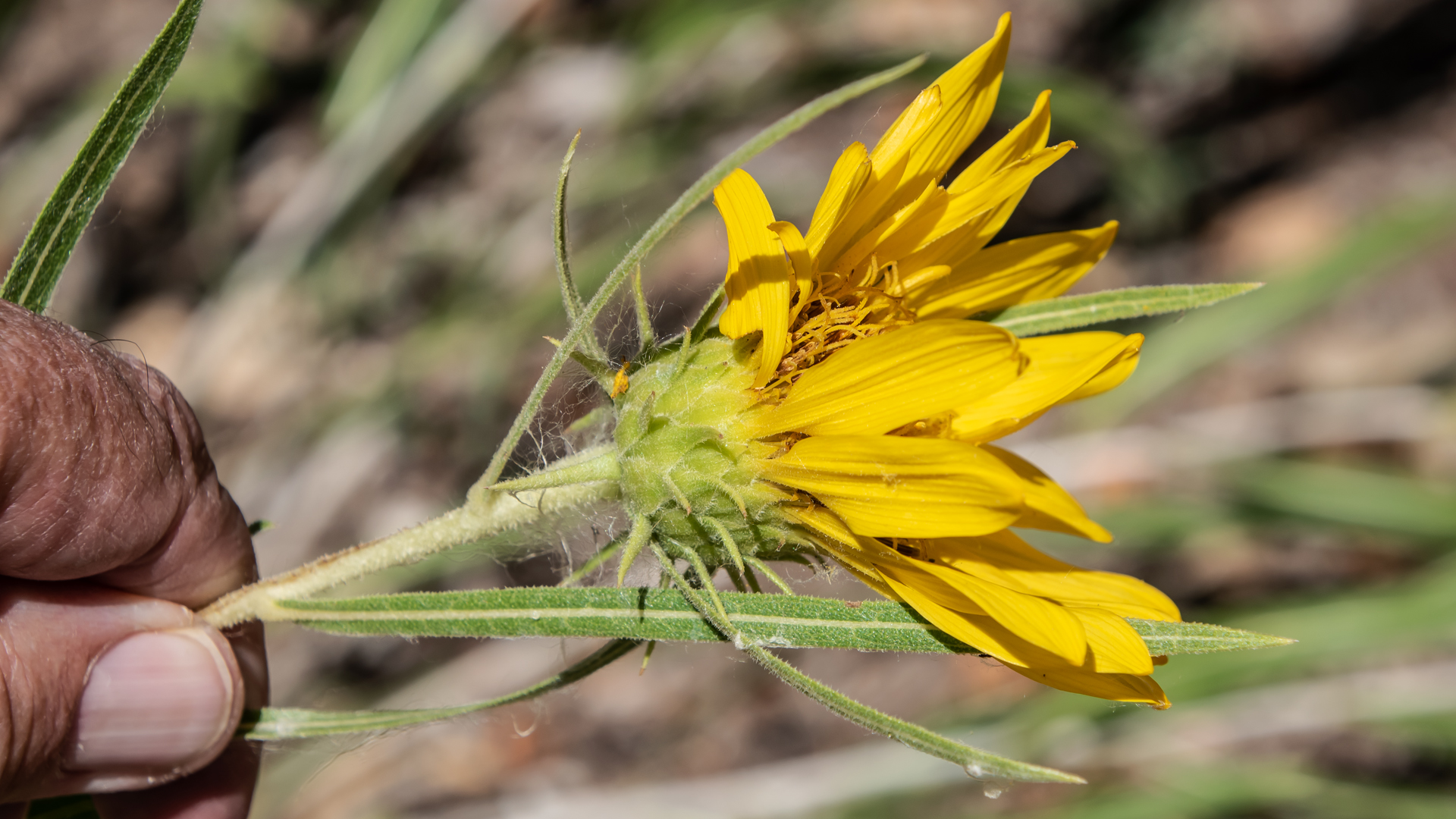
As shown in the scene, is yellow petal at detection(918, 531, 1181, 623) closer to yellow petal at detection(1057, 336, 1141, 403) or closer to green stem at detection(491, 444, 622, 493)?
yellow petal at detection(1057, 336, 1141, 403)

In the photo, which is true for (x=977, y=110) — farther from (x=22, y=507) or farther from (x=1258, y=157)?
(x=1258, y=157)

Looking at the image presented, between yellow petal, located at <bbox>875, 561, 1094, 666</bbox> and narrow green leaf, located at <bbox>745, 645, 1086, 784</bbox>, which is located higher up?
yellow petal, located at <bbox>875, 561, 1094, 666</bbox>

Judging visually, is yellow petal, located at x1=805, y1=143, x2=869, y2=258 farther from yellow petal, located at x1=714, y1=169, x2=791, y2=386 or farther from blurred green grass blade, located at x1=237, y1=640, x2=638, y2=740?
blurred green grass blade, located at x1=237, y1=640, x2=638, y2=740

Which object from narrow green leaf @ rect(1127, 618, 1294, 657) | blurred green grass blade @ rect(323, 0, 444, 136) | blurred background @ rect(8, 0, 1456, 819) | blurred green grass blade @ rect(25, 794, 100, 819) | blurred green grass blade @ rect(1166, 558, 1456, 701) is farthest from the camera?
blurred background @ rect(8, 0, 1456, 819)

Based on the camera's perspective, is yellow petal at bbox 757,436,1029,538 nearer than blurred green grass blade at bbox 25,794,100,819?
Yes

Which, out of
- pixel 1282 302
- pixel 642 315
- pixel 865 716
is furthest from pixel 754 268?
pixel 1282 302

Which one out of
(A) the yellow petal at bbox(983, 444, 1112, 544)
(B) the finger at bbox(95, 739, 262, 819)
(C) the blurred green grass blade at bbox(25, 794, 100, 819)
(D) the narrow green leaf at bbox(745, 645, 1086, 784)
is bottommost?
(B) the finger at bbox(95, 739, 262, 819)

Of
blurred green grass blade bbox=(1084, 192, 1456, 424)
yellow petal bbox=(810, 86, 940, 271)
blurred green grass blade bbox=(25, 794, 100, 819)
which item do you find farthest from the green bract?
blurred green grass blade bbox=(1084, 192, 1456, 424)

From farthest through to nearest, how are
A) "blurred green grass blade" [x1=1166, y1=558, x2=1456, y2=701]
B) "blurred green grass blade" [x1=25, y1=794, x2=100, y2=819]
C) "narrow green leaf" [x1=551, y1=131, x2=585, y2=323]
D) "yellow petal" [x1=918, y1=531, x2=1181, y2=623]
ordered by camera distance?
1. "blurred green grass blade" [x1=1166, y1=558, x2=1456, y2=701]
2. "blurred green grass blade" [x1=25, y1=794, x2=100, y2=819]
3. "yellow petal" [x1=918, y1=531, x2=1181, y2=623]
4. "narrow green leaf" [x1=551, y1=131, x2=585, y2=323]
